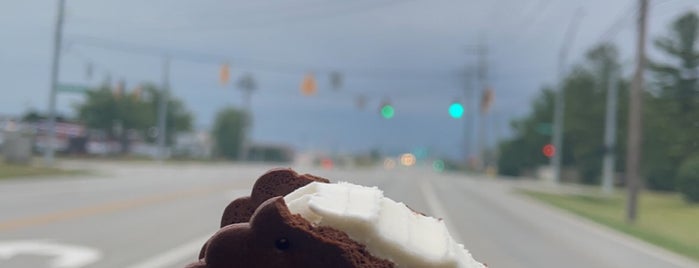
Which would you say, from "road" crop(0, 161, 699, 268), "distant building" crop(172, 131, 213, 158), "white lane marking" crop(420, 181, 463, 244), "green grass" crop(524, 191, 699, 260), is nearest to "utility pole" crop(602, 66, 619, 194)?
"green grass" crop(524, 191, 699, 260)

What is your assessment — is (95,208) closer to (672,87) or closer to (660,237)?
(660,237)

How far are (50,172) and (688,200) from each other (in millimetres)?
36243

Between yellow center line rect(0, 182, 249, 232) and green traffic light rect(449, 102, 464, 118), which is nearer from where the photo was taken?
yellow center line rect(0, 182, 249, 232)

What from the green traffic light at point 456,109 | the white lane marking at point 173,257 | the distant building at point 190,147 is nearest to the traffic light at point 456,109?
the green traffic light at point 456,109

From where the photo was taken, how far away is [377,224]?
1733mm

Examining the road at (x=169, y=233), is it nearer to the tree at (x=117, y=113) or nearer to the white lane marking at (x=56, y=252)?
the white lane marking at (x=56, y=252)

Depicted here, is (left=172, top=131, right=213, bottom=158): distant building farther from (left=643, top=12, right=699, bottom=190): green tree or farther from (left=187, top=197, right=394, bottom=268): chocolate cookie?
(left=187, top=197, right=394, bottom=268): chocolate cookie

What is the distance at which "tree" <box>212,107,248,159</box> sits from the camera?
119938 millimetres

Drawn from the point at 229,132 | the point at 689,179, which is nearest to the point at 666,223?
the point at 689,179

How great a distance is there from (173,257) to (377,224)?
1237cm


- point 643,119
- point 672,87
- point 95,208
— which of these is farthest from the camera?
point 643,119

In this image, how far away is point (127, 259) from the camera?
1335 cm

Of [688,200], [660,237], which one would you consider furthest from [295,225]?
[660,237]

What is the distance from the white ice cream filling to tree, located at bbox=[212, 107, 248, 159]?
11547cm
